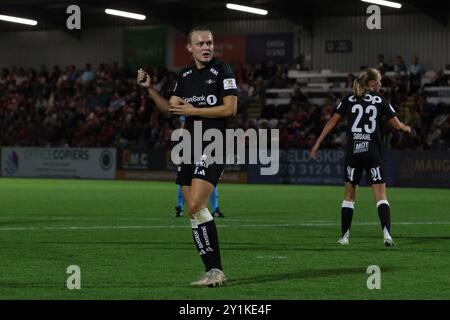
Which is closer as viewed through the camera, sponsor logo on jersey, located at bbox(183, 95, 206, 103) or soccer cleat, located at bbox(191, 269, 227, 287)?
soccer cleat, located at bbox(191, 269, 227, 287)

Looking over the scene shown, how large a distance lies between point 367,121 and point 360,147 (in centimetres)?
37

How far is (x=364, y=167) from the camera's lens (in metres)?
14.9

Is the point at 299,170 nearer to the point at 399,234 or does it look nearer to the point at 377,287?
the point at 399,234

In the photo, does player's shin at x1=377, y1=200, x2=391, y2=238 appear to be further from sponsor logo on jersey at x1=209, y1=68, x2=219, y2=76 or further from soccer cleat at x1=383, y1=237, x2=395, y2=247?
sponsor logo on jersey at x1=209, y1=68, x2=219, y2=76

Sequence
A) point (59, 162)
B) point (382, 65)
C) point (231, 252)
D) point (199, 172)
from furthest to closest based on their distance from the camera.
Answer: point (59, 162)
point (382, 65)
point (231, 252)
point (199, 172)

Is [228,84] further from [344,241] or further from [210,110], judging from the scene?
[344,241]

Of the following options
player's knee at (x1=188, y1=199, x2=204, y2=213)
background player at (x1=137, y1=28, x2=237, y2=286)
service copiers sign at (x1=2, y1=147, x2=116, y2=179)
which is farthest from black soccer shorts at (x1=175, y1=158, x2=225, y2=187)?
service copiers sign at (x1=2, y1=147, x2=116, y2=179)

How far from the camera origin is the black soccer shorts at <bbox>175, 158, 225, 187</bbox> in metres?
10.0

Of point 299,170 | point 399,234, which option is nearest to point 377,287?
point 399,234

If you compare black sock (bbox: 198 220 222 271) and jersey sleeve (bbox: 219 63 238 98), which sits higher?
jersey sleeve (bbox: 219 63 238 98)

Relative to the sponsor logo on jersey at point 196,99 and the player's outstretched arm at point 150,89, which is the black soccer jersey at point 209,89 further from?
Result: the player's outstretched arm at point 150,89

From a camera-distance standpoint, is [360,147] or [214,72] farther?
[360,147]

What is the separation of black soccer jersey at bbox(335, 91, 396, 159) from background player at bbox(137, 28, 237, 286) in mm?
4900

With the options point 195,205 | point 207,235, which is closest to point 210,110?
point 195,205
